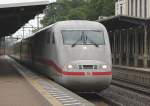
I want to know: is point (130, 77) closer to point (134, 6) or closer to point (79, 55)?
point (79, 55)

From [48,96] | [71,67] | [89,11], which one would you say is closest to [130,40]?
[71,67]

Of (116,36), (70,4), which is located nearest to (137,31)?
(116,36)

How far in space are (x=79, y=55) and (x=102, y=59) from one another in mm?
826

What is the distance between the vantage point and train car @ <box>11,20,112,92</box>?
53.5 feet

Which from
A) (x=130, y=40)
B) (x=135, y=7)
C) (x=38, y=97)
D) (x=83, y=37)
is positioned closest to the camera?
(x=38, y=97)

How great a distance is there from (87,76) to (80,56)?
882 mm

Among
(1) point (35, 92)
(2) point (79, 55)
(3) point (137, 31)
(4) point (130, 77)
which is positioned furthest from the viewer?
(3) point (137, 31)

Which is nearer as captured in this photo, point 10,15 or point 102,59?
point 102,59

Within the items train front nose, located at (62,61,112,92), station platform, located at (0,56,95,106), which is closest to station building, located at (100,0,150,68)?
train front nose, located at (62,61,112,92)

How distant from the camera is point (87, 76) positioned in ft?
53.2

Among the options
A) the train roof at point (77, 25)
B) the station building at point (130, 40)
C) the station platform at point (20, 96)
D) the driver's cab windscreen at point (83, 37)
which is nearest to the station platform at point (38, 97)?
the station platform at point (20, 96)

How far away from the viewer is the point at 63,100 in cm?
1295

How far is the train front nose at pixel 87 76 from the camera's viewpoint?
53.3 ft

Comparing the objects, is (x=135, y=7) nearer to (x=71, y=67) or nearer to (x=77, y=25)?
(x=77, y=25)
